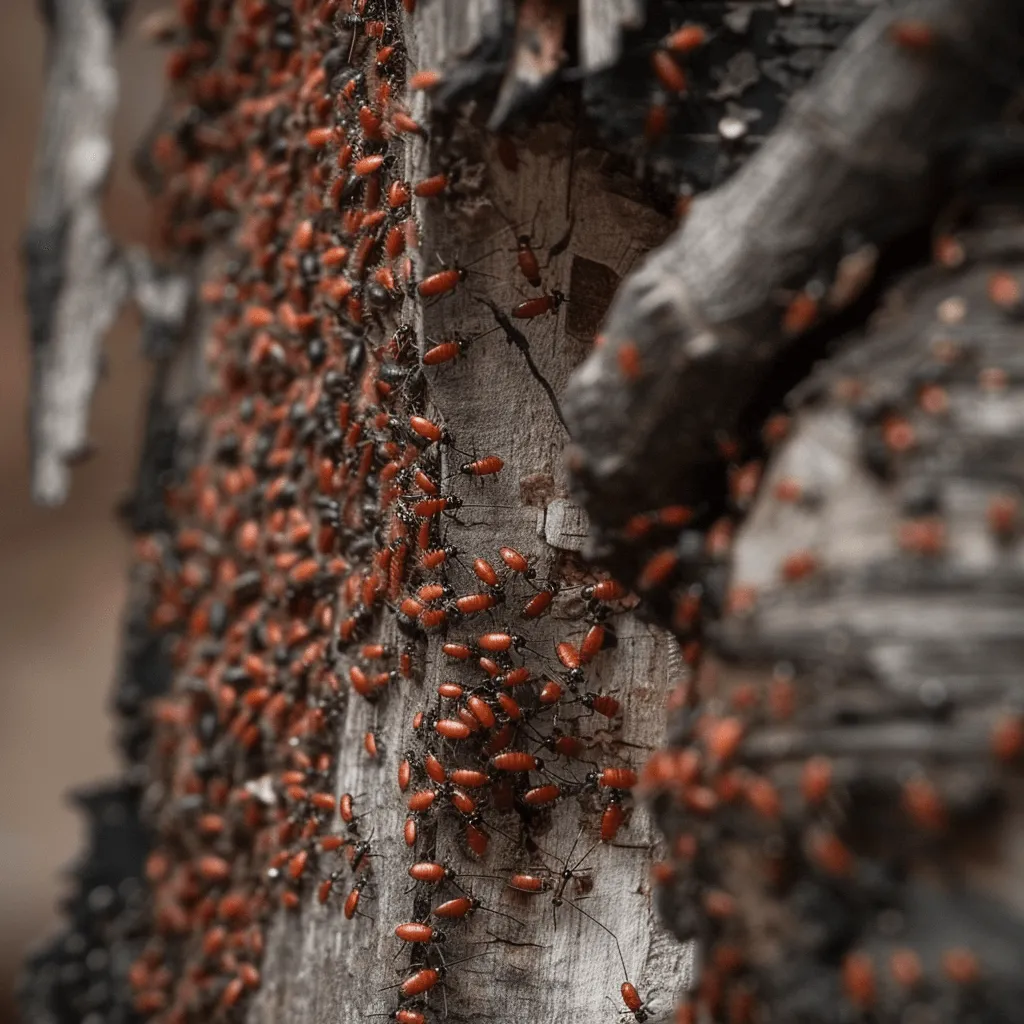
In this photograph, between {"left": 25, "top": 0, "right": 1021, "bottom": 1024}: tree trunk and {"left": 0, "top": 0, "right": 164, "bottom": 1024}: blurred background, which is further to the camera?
{"left": 0, "top": 0, "right": 164, "bottom": 1024}: blurred background

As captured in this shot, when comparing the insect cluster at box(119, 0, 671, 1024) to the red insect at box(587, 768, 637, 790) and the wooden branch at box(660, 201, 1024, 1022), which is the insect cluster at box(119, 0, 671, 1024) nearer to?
the red insect at box(587, 768, 637, 790)

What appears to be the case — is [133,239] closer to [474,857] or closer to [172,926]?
[172,926]

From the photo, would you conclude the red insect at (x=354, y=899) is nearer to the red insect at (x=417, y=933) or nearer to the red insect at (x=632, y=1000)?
the red insect at (x=417, y=933)

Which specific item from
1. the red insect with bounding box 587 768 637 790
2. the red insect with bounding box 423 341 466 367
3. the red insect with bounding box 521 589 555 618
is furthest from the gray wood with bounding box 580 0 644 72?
Result: the red insect with bounding box 587 768 637 790

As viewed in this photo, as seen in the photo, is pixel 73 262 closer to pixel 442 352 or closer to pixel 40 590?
pixel 442 352

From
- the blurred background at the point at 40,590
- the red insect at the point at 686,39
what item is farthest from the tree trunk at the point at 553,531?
the blurred background at the point at 40,590

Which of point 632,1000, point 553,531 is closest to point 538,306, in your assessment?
point 553,531

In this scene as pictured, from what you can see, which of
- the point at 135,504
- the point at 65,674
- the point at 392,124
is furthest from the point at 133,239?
the point at 392,124
